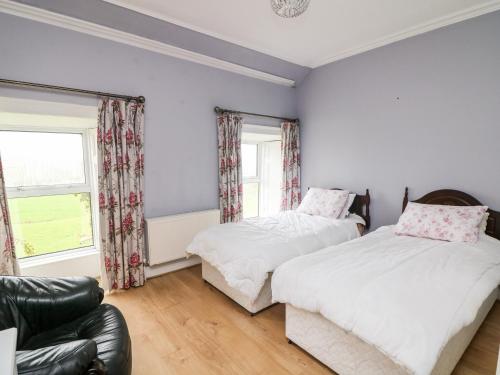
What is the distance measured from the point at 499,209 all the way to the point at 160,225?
3.35 m

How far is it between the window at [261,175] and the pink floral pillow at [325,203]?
0.88m

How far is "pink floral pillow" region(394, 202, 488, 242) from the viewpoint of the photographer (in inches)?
89.7

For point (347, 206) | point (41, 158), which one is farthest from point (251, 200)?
point (41, 158)

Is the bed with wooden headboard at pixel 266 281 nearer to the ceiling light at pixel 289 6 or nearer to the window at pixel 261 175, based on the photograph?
the window at pixel 261 175

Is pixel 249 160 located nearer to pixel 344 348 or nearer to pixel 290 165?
pixel 290 165

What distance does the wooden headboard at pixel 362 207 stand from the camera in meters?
3.38

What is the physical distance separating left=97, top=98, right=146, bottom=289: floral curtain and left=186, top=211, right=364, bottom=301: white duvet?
65cm

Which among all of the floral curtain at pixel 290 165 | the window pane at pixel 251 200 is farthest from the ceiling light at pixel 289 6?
the window pane at pixel 251 200

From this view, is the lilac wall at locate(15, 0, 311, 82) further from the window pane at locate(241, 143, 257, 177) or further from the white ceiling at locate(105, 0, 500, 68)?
the window pane at locate(241, 143, 257, 177)

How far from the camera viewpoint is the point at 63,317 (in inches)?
59.4

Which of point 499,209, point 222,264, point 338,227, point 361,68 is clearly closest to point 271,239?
point 222,264

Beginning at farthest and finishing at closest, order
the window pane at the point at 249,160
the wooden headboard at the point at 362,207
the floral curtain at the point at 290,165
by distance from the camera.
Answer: the window pane at the point at 249,160, the floral curtain at the point at 290,165, the wooden headboard at the point at 362,207

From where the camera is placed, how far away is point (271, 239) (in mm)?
2357

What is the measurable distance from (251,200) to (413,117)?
2.61 metres
